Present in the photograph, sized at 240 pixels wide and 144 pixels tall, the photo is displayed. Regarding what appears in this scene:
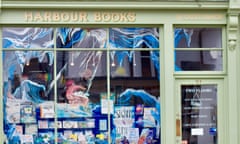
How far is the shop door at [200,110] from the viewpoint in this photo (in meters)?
10.1

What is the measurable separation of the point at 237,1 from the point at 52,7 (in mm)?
3491

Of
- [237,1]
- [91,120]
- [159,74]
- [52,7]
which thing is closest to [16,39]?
[52,7]

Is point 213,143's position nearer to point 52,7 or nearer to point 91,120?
point 91,120

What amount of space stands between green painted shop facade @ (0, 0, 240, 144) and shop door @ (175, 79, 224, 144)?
20 mm

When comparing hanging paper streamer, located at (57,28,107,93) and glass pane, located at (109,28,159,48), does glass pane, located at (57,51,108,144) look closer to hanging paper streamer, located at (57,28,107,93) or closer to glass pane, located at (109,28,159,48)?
hanging paper streamer, located at (57,28,107,93)

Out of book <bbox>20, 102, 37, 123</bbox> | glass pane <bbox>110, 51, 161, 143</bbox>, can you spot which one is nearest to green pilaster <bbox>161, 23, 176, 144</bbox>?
glass pane <bbox>110, 51, 161, 143</bbox>

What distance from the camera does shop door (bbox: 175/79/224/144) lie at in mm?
10125

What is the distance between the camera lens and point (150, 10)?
391 inches

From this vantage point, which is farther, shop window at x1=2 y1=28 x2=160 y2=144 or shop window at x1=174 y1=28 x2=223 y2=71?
shop window at x1=174 y1=28 x2=223 y2=71

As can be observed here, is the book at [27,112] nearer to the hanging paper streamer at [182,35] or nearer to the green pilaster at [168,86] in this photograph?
the green pilaster at [168,86]

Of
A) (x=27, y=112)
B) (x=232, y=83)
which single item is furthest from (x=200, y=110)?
(x=27, y=112)

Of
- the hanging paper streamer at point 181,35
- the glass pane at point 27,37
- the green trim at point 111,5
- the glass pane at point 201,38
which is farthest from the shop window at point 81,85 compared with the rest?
the glass pane at point 201,38

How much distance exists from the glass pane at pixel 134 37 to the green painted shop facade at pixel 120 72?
0.02 m

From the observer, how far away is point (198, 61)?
1017 centimetres
